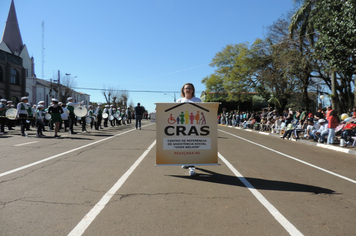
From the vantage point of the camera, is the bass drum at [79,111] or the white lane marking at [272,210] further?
the bass drum at [79,111]

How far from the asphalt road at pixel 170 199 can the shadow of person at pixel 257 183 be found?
0.8 inches

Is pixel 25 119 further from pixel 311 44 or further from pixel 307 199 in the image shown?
pixel 311 44

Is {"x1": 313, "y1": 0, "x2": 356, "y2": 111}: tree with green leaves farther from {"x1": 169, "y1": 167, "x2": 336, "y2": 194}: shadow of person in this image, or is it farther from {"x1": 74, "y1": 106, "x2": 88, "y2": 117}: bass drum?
{"x1": 74, "y1": 106, "x2": 88, "y2": 117}: bass drum

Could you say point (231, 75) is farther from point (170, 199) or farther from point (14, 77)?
point (170, 199)

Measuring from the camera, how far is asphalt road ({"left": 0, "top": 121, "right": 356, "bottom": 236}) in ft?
10.8

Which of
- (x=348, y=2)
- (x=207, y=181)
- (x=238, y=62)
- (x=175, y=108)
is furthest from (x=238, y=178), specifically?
(x=238, y=62)

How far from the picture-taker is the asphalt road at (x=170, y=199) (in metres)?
3.31

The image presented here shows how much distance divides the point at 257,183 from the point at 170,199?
1997mm

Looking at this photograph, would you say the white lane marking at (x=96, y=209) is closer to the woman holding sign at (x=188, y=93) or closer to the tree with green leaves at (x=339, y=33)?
the woman holding sign at (x=188, y=93)

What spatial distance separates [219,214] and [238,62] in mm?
43719

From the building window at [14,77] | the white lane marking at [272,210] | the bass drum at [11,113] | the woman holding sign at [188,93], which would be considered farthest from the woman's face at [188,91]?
the building window at [14,77]

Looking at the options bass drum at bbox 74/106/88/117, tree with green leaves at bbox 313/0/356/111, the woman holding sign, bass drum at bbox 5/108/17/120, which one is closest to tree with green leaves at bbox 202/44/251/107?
tree with green leaves at bbox 313/0/356/111

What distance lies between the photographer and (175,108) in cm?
591

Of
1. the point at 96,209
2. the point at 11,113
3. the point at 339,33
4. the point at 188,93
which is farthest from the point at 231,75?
the point at 96,209
